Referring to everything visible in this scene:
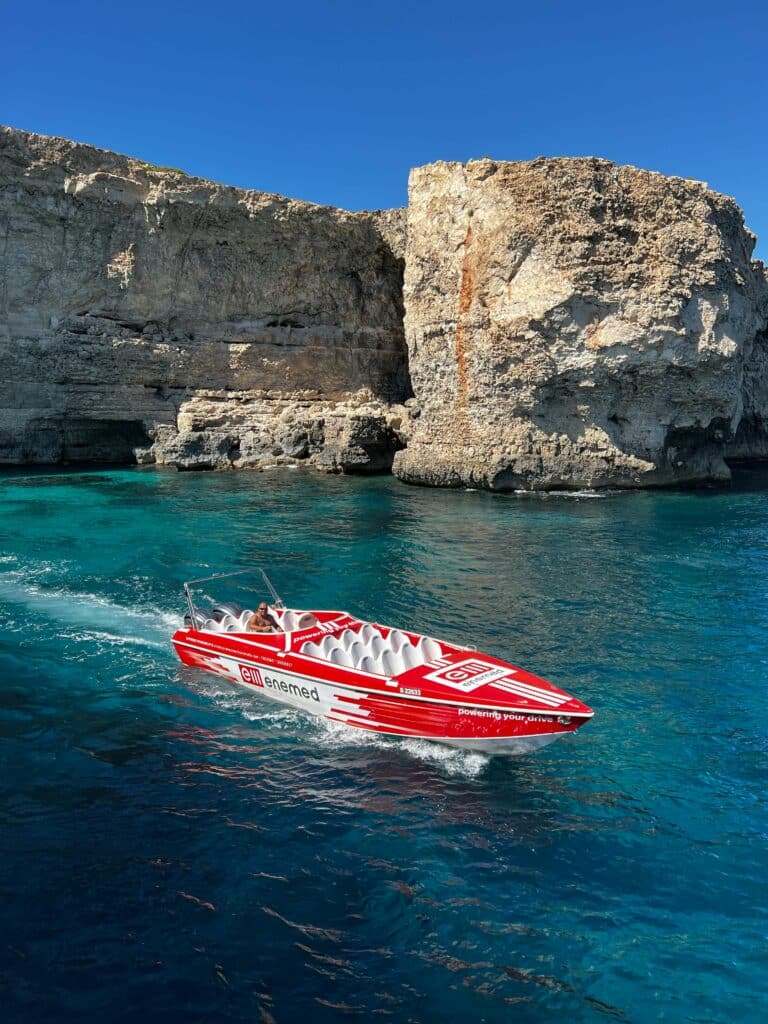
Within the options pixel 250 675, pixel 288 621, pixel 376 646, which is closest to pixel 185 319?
pixel 288 621

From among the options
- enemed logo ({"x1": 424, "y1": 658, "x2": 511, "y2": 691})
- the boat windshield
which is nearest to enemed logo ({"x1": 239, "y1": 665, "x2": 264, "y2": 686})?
the boat windshield

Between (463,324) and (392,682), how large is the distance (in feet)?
82.6

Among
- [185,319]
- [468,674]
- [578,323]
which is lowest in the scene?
[468,674]

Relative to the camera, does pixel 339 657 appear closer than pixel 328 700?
No

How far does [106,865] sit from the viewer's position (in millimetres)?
7254

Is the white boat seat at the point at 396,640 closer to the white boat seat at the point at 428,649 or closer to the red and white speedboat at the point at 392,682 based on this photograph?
the red and white speedboat at the point at 392,682

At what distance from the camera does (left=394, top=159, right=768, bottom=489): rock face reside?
29.6 m

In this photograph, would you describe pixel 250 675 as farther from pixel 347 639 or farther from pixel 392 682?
pixel 392 682

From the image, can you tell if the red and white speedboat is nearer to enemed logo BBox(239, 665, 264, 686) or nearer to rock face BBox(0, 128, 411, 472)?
enemed logo BBox(239, 665, 264, 686)

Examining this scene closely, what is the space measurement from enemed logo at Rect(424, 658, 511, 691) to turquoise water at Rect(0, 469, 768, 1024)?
0.95 m

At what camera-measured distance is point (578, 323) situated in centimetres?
2989

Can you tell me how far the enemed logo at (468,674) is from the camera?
965cm

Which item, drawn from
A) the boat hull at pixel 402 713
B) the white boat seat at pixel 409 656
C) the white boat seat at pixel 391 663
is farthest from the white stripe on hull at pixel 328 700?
the white boat seat at pixel 409 656

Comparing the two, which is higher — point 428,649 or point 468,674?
point 428,649
